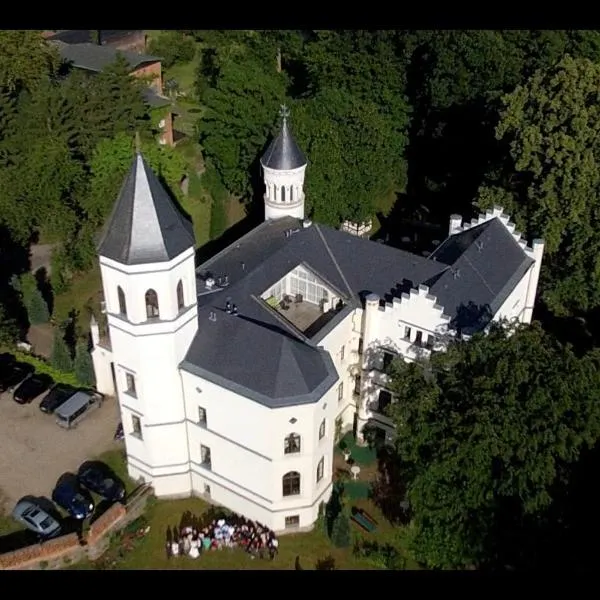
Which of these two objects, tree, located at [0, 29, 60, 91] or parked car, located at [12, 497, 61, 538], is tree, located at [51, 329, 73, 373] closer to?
parked car, located at [12, 497, 61, 538]

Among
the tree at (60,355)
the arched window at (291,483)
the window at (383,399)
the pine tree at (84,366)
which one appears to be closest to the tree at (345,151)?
the window at (383,399)

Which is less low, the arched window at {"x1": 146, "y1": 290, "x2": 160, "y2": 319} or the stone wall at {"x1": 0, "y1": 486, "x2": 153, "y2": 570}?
the arched window at {"x1": 146, "y1": 290, "x2": 160, "y2": 319}

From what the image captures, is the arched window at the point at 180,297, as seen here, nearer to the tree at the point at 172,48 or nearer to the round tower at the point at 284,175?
the round tower at the point at 284,175

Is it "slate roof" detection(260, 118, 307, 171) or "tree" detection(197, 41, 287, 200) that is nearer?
"slate roof" detection(260, 118, 307, 171)

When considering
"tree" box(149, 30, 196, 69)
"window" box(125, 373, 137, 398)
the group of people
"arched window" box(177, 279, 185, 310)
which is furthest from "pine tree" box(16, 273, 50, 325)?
"tree" box(149, 30, 196, 69)

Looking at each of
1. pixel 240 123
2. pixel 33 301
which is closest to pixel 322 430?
pixel 33 301
